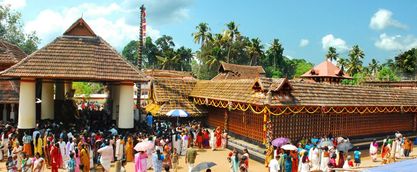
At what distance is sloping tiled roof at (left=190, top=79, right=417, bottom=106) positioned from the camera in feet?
52.1

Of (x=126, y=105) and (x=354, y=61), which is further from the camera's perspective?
(x=354, y=61)

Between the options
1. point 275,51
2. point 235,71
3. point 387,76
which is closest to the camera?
point 235,71

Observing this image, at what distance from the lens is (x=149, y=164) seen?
13648 mm

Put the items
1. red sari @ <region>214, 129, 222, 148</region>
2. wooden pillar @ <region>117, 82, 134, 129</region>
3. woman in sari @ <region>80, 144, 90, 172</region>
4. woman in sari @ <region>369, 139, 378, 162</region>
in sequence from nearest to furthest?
woman in sari @ <region>80, 144, 90, 172</region>, woman in sari @ <region>369, 139, 378, 162</region>, wooden pillar @ <region>117, 82, 134, 129</region>, red sari @ <region>214, 129, 222, 148</region>

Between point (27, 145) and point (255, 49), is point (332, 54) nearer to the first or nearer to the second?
point (255, 49)

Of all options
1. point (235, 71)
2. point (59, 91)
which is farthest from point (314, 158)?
point (235, 71)

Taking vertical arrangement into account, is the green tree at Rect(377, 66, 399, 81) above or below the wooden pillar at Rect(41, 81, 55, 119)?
above

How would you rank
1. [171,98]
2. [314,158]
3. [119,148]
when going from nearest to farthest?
[314,158] < [119,148] < [171,98]

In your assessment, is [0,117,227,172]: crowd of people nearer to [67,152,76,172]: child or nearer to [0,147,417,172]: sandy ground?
[67,152,76,172]: child

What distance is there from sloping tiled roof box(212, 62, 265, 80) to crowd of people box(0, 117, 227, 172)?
2197cm

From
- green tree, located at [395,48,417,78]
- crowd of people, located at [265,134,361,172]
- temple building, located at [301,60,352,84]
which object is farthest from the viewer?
green tree, located at [395,48,417,78]

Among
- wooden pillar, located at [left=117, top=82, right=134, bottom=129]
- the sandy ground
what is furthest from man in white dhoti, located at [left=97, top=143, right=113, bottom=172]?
wooden pillar, located at [left=117, top=82, right=134, bottom=129]

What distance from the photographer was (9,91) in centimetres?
2092

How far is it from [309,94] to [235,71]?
2375cm
